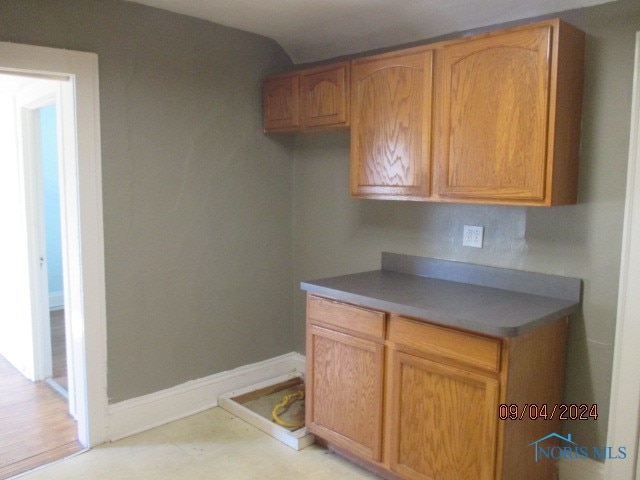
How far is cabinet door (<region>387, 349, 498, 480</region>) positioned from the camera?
2.00m

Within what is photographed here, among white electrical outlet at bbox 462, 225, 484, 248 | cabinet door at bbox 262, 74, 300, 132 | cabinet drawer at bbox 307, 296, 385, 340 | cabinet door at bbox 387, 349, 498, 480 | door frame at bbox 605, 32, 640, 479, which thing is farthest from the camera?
cabinet door at bbox 262, 74, 300, 132

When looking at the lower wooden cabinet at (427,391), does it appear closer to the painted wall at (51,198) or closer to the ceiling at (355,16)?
the ceiling at (355,16)

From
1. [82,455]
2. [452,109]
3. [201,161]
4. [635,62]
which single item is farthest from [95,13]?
[635,62]

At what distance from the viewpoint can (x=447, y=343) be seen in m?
2.09

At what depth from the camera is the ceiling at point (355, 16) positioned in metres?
2.44

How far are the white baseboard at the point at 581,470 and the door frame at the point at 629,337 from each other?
37mm

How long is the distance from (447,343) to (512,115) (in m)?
0.96

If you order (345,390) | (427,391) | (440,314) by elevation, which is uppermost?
(440,314)

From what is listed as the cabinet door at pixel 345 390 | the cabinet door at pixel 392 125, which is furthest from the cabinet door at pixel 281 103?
the cabinet door at pixel 345 390

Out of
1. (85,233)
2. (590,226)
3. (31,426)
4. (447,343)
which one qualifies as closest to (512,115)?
(590,226)

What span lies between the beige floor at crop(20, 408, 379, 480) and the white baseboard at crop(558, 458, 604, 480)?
852mm

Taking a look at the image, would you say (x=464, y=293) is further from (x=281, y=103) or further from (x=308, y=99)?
(x=281, y=103)
